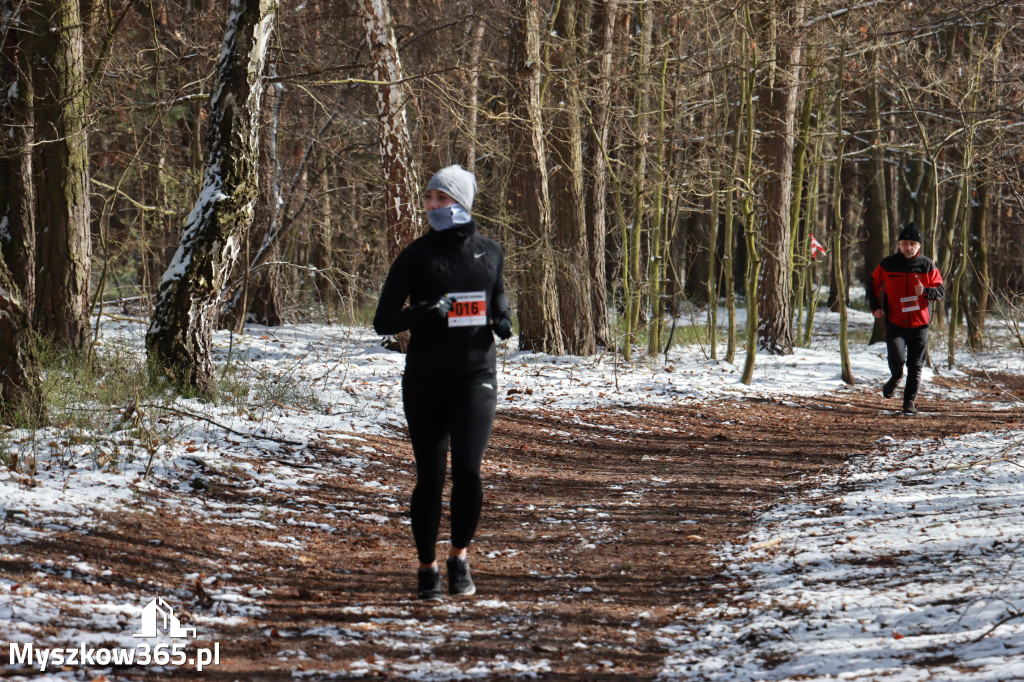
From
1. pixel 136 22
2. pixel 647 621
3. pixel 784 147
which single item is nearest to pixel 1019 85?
pixel 784 147

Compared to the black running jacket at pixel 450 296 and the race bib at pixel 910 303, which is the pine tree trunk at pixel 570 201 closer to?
the race bib at pixel 910 303

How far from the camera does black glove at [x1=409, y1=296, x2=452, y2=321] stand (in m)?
4.23

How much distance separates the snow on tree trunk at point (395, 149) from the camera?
12602 millimetres

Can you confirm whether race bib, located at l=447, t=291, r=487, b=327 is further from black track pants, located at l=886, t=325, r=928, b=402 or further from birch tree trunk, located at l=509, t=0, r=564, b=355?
birch tree trunk, located at l=509, t=0, r=564, b=355

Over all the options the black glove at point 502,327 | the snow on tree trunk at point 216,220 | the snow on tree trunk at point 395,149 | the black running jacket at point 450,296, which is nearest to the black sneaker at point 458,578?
the black running jacket at point 450,296

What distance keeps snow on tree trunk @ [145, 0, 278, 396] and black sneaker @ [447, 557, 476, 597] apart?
4.27 metres

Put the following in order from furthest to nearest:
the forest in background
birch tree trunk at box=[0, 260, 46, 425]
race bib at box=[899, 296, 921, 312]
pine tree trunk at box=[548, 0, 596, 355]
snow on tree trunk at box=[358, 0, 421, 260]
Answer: pine tree trunk at box=[548, 0, 596, 355] < snow on tree trunk at box=[358, 0, 421, 260] < race bib at box=[899, 296, 921, 312] < the forest in background < birch tree trunk at box=[0, 260, 46, 425]

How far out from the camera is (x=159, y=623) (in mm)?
3896

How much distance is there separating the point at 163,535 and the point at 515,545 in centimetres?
209

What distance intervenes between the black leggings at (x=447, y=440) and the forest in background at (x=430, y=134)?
352 centimetres

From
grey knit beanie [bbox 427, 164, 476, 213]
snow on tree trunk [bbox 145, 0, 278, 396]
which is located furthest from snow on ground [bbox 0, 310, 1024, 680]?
grey knit beanie [bbox 427, 164, 476, 213]

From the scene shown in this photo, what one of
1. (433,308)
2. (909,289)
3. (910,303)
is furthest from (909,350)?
(433,308)

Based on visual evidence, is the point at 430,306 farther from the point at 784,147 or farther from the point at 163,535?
the point at 784,147

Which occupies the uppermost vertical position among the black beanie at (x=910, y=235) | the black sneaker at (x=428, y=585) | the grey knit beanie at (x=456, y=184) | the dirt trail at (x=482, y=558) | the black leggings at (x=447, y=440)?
the black beanie at (x=910, y=235)
